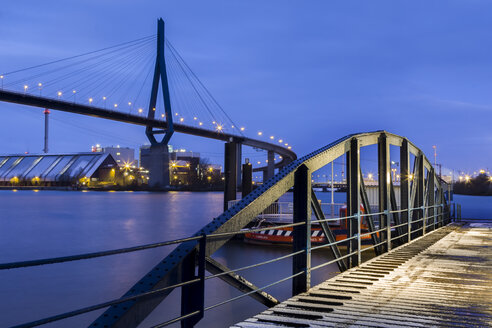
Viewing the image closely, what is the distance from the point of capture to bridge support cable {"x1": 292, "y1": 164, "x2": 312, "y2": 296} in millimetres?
6270

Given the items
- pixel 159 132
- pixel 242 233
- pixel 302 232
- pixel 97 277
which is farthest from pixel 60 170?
pixel 302 232

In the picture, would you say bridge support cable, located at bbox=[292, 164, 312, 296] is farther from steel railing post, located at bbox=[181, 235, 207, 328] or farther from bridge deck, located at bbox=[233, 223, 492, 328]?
steel railing post, located at bbox=[181, 235, 207, 328]

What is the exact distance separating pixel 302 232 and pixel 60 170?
154726 millimetres

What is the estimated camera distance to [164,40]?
93.1m

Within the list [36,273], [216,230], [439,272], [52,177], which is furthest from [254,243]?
[52,177]

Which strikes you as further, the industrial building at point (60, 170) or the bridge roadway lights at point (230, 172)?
the industrial building at point (60, 170)

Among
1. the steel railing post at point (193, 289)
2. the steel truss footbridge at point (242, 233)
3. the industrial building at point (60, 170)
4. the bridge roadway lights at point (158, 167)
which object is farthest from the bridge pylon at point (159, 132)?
the steel railing post at point (193, 289)

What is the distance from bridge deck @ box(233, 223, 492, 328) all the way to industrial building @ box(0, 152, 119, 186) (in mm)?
142758

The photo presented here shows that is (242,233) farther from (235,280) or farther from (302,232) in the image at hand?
(235,280)

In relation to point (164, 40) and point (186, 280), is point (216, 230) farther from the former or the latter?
point (164, 40)

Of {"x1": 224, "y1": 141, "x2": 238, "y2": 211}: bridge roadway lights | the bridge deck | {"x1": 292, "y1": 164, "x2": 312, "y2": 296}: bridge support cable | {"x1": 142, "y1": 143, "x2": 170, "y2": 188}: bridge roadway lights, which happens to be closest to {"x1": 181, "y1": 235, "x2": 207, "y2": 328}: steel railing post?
the bridge deck

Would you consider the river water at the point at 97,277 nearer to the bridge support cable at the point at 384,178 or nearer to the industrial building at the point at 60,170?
the bridge support cable at the point at 384,178

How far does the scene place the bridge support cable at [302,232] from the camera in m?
6.27

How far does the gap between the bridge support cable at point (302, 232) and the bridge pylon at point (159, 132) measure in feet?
253
